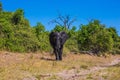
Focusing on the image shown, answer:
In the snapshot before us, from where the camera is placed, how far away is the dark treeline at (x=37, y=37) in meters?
28.5

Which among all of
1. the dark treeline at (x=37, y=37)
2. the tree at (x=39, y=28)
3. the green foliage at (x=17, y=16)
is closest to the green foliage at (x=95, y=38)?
the dark treeline at (x=37, y=37)

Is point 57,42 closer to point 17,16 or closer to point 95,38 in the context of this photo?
point 17,16

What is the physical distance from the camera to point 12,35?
28719mm

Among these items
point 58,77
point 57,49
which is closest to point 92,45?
point 57,49

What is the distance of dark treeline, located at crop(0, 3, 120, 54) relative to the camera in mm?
28469

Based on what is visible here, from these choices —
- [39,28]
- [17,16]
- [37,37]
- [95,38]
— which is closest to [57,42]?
[17,16]

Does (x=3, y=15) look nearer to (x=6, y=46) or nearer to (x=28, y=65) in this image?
(x=6, y=46)

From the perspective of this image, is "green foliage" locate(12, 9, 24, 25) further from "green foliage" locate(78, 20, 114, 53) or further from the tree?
"green foliage" locate(78, 20, 114, 53)

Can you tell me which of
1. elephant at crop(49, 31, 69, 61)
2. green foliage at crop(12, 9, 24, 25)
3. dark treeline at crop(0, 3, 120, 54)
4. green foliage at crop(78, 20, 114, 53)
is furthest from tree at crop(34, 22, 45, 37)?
elephant at crop(49, 31, 69, 61)

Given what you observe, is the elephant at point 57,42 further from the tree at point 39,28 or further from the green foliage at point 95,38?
the green foliage at point 95,38

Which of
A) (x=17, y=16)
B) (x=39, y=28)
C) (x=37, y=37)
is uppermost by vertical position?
(x=17, y=16)

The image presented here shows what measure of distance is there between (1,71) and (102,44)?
69.2 feet

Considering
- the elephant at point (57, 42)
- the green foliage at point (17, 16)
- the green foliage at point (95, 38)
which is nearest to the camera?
the elephant at point (57, 42)

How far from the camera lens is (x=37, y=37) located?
1254 inches
